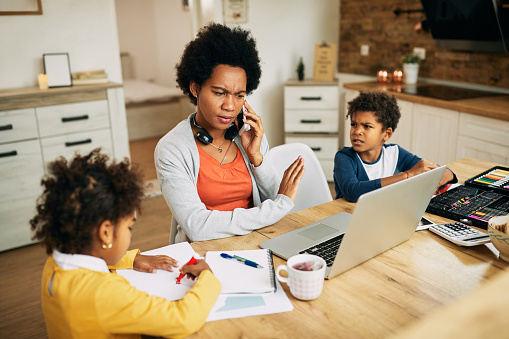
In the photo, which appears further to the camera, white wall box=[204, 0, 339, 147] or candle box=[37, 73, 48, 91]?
white wall box=[204, 0, 339, 147]

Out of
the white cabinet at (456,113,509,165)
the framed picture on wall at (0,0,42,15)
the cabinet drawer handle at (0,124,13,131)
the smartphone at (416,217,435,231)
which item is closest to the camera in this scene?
the smartphone at (416,217,435,231)

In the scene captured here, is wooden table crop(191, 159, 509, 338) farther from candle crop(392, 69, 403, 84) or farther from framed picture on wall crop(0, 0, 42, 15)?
candle crop(392, 69, 403, 84)

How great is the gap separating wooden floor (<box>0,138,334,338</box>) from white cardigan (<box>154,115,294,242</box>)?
40cm

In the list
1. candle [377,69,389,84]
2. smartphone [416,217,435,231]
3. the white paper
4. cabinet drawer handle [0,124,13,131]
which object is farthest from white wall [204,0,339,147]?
the white paper

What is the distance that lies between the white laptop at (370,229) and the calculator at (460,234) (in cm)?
11

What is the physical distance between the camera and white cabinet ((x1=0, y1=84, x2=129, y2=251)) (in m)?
2.93

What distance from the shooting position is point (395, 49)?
4.12 m

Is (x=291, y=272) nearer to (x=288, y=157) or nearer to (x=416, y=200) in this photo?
(x=416, y=200)

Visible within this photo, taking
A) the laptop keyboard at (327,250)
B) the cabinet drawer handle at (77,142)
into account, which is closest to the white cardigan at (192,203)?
the laptop keyboard at (327,250)

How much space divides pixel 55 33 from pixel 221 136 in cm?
228

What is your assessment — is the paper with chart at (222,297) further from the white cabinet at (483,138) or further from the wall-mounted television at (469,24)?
the wall-mounted television at (469,24)

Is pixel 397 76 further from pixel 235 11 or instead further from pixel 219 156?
pixel 219 156

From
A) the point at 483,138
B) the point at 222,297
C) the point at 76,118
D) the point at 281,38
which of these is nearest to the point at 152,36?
the point at 281,38

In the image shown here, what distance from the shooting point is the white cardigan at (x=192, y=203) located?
1.40 metres
